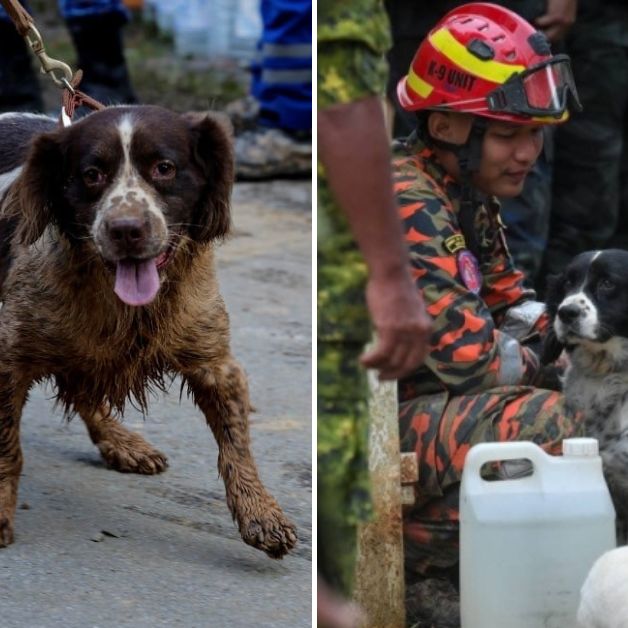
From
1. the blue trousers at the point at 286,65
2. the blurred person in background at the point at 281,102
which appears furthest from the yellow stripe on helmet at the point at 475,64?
the blurred person in background at the point at 281,102

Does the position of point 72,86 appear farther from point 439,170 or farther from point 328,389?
point 328,389

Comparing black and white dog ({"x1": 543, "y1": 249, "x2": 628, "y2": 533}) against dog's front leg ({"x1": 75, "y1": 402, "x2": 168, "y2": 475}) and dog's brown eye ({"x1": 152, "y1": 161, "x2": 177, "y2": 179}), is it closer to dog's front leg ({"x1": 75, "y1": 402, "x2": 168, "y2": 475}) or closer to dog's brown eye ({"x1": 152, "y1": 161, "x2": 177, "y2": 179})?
dog's brown eye ({"x1": 152, "y1": 161, "x2": 177, "y2": 179})

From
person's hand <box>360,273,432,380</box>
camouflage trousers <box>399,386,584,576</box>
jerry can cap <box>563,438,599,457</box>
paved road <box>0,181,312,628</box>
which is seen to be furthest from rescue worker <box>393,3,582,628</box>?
person's hand <box>360,273,432,380</box>

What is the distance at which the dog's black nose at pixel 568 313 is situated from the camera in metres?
3.81

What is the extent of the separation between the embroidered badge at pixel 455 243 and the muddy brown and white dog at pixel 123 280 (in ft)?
2.38

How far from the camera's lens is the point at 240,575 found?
14.2 feet

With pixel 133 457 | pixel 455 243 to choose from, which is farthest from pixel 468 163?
pixel 133 457

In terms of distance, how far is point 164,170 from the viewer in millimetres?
4090

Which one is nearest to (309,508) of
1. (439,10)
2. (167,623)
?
(167,623)

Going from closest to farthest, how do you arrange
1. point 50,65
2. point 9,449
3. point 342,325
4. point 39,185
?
1. point 342,325
2. point 39,185
3. point 9,449
4. point 50,65

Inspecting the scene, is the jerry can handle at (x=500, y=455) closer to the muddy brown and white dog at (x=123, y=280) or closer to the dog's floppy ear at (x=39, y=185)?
the muddy brown and white dog at (x=123, y=280)

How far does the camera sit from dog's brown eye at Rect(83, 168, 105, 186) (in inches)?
159

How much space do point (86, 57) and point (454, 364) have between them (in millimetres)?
5603

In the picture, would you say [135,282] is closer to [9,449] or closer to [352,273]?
[9,449]
